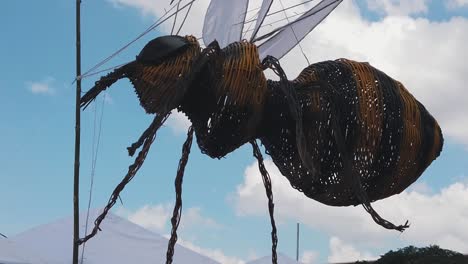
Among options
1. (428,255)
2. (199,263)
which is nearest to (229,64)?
(428,255)

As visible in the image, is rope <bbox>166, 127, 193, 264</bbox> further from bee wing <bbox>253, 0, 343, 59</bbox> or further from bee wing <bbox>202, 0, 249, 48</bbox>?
bee wing <bbox>253, 0, 343, 59</bbox>

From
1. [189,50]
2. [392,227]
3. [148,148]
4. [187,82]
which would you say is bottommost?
[392,227]

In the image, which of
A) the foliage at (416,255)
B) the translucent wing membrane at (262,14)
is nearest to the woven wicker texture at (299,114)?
the translucent wing membrane at (262,14)

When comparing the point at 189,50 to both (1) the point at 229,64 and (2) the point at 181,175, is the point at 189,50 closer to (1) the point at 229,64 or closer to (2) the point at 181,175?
(1) the point at 229,64

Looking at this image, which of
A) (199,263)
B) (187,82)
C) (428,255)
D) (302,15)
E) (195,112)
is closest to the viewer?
(187,82)

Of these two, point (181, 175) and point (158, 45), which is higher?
point (158, 45)

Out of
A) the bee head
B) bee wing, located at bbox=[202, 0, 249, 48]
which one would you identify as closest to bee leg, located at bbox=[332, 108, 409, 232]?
the bee head

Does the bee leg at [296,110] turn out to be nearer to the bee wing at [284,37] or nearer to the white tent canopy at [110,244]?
the bee wing at [284,37]
